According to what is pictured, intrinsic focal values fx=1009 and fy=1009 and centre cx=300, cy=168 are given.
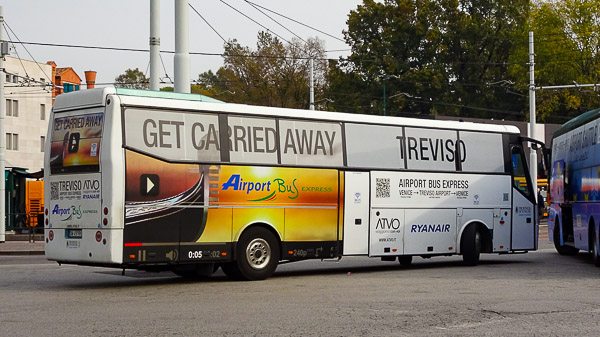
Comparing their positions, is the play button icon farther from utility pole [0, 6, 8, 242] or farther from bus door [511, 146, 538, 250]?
utility pole [0, 6, 8, 242]

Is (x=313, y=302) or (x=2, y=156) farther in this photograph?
(x=2, y=156)

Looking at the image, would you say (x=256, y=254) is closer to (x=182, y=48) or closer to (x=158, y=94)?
(x=158, y=94)

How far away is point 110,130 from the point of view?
16.1 metres

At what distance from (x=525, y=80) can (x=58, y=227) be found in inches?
2483

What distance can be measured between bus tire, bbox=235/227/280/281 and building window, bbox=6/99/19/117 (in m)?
66.6

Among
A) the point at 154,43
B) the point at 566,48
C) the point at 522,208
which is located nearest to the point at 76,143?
the point at 154,43

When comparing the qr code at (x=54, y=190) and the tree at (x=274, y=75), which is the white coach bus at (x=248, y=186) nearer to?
the qr code at (x=54, y=190)

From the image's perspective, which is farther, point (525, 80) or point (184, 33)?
point (525, 80)

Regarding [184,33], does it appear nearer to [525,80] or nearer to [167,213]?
[167,213]

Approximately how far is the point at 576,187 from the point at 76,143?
11.8 m

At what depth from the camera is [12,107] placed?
3196 inches

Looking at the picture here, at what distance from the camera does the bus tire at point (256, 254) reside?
17641 mm

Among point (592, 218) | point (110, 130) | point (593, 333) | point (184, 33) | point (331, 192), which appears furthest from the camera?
point (184, 33)

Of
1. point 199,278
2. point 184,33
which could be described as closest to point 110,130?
point 199,278
